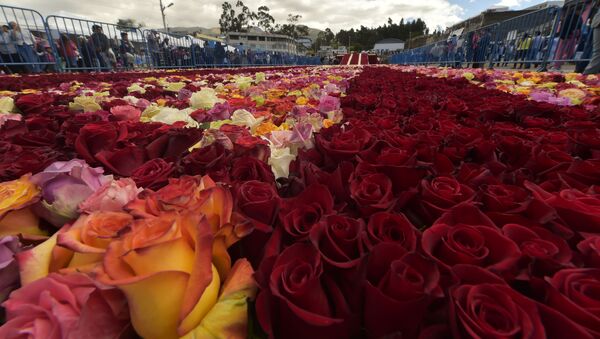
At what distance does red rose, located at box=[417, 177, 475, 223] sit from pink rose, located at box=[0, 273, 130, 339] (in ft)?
2.02

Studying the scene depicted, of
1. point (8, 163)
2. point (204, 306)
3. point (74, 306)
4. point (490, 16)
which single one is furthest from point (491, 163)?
point (490, 16)

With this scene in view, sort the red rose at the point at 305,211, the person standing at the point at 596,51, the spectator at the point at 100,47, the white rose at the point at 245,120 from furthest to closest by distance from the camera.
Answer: the spectator at the point at 100,47
the person standing at the point at 596,51
the white rose at the point at 245,120
the red rose at the point at 305,211

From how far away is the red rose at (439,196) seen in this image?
69 cm

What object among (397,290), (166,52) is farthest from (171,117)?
(166,52)

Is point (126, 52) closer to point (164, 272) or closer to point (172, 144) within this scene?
point (172, 144)

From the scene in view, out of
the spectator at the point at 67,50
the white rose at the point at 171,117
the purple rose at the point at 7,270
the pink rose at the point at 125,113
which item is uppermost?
the spectator at the point at 67,50

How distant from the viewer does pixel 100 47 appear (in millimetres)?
11922

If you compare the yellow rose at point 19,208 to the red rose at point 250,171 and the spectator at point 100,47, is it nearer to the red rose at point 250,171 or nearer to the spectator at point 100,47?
the red rose at point 250,171

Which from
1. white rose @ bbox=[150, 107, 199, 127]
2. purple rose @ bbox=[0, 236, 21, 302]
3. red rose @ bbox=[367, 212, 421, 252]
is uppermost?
red rose @ bbox=[367, 212, 421, 252]

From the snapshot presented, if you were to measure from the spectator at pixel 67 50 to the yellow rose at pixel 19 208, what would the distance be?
500 inches

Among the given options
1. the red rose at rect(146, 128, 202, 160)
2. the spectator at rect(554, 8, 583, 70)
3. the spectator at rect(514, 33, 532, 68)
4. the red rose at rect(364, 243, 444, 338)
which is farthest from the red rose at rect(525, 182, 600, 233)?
the spectator at rect(514, 33, 532, 68)

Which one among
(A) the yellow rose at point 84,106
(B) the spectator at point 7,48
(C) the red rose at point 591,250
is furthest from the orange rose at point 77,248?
(B) the spectator at point 7,48

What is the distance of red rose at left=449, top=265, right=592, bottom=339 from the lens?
0.41 metres

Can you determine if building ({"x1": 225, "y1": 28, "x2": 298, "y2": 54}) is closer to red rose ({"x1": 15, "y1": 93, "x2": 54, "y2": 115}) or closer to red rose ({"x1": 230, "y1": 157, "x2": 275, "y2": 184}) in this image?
red rose ({"x1": 15, "y1": 93, "x2": 54, "y2": 115})
